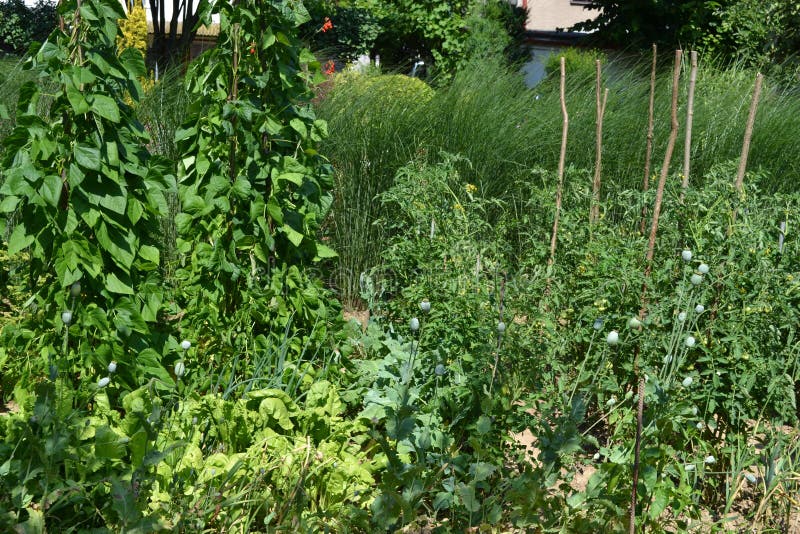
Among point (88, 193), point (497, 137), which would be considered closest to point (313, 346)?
point (88, 193)

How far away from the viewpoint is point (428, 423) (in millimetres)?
2697

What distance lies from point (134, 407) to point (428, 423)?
93 cm

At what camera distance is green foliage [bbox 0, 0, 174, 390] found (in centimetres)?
279

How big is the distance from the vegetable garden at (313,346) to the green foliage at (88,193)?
10mm

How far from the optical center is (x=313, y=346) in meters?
3.36

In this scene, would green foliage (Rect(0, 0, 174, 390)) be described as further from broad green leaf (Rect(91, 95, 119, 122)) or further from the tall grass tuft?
the tall grass tuft

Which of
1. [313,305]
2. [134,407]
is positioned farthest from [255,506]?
[313,305]

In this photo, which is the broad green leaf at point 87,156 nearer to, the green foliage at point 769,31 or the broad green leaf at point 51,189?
the broad green leaf at point 51,189

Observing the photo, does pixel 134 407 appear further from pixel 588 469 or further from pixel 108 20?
pixel 588 469

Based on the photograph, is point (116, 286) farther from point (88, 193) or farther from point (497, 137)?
point (497, 137)

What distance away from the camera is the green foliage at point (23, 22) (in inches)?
723

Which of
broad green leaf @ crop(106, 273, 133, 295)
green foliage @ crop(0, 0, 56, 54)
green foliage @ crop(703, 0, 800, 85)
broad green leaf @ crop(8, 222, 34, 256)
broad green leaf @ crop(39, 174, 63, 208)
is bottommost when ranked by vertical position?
broad green leaf @ crop(106, 273, 133, 295)

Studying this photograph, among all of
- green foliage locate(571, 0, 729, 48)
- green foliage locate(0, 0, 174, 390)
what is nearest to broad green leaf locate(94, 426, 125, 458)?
green foliage locate(0, 0, 174, 390)

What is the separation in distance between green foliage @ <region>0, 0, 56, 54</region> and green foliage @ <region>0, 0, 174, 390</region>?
17229 mm
